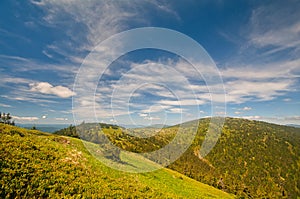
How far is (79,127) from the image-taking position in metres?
15.8

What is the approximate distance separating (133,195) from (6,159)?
7.82m

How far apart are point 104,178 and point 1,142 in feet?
23.4

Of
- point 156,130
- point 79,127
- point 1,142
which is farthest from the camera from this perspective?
point 156,130

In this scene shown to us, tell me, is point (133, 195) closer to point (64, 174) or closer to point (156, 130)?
point (64, 174)

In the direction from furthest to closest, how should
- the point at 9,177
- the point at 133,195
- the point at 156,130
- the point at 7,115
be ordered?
the point at 7,115 < the point at 156,130 < the point at 133,195 < the point at 9,177

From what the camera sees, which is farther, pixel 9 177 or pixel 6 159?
pixel 6 159

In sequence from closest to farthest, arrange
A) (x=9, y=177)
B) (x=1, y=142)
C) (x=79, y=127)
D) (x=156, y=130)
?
1. (x=9, y=177)
2. (x=1, y=142)
3. (x=79, y=127)
4. (x=156, y=130)

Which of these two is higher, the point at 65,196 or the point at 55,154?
the point at 55,154

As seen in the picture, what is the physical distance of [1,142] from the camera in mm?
12453

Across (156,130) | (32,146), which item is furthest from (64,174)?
(156,130)

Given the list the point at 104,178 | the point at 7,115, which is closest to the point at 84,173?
the point at 104,178

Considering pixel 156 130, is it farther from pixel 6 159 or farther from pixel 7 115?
pixel 7 115

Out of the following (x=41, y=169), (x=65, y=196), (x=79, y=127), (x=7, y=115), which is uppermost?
(x=7, y=115)

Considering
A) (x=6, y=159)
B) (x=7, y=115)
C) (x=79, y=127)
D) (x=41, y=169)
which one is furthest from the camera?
(x=7, y=115)
